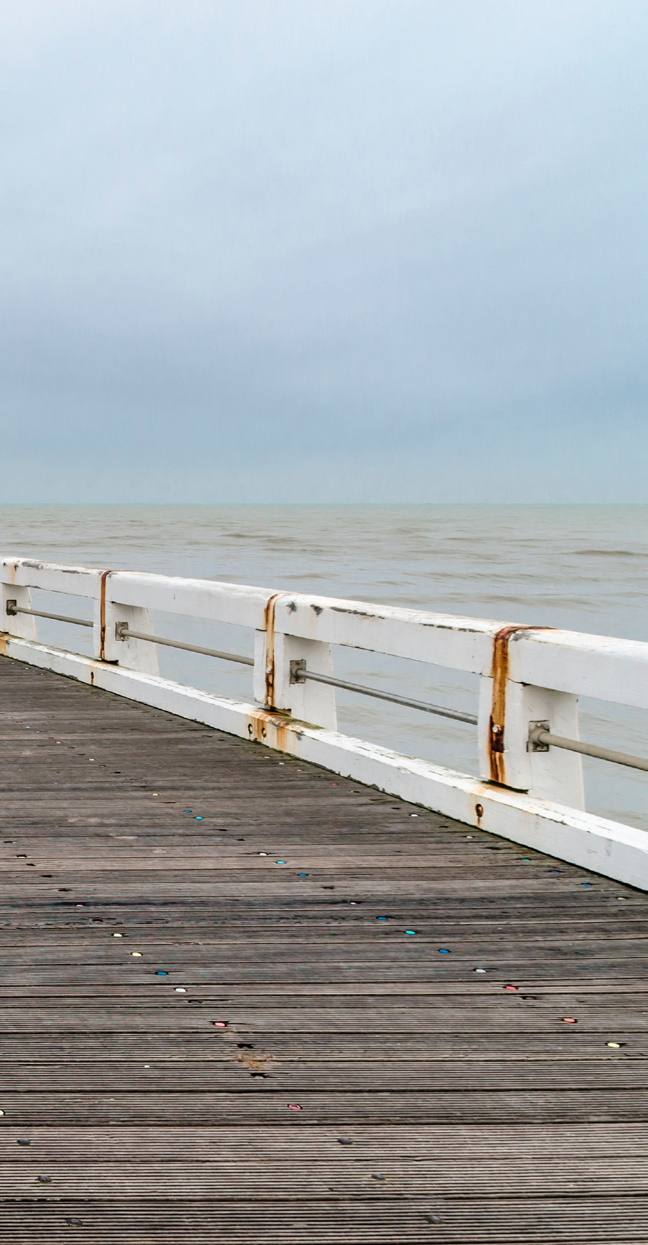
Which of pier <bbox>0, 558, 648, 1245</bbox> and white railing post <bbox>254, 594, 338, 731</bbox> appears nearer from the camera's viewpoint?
pier <bbox>0, 558, 648, 1245</bbox>

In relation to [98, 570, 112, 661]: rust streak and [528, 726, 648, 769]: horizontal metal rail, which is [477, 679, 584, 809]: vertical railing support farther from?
[98, 570, 112, 661]: rust streak

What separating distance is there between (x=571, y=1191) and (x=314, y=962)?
144 centimetres

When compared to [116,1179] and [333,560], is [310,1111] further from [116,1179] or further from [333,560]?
[333,560]

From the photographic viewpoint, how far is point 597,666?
200 inches

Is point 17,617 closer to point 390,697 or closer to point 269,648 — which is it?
point 269,648

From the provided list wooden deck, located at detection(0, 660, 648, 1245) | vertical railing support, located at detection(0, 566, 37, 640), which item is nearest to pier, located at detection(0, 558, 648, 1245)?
wooden deck, located at detection(0, 660, 648, 1245)

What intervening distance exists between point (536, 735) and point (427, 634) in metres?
0.97

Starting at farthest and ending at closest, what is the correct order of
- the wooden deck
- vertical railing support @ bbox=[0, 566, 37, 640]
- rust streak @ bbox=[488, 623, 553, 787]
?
1. vertical railing support @ bbox=[0, 566, 37, 640]
2. rust streak @ bbox=[488, 623, 553, 787]
3. the wooden deck

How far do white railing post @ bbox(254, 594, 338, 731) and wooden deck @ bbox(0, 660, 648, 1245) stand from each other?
1805 mm

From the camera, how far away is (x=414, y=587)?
4691cm

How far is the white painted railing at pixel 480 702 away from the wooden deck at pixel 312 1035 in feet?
0.62

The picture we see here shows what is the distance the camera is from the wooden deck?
2551mm

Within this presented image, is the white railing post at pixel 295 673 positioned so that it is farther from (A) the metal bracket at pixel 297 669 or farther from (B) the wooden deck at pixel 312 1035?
(B) the wooden deck at pixel 312 1035

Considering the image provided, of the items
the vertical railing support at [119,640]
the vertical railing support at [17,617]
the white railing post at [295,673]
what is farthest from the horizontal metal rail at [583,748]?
the vertical railing support at [17,617]
